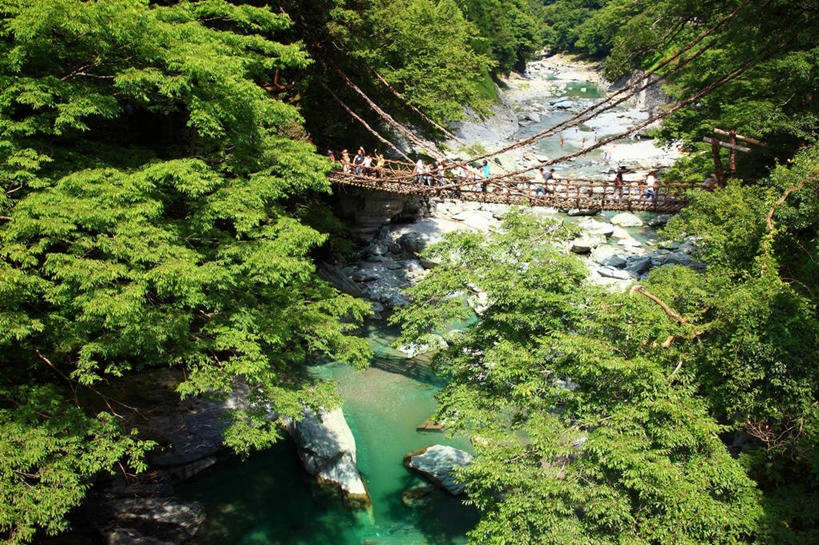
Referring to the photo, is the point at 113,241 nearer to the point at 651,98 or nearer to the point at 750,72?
the point at 750,72

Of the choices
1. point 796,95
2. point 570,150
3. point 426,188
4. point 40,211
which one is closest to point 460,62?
point 426,188

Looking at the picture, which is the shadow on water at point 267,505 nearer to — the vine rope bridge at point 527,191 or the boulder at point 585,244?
the vine rope bridge at point 527,191

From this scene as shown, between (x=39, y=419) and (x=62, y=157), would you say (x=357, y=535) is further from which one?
(x=62, y=157)

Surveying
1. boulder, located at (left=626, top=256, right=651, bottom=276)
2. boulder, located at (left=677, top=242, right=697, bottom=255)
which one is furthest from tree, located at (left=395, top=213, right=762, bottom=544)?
boulder, located at (left=677, top=242, right=697, bottom=255)

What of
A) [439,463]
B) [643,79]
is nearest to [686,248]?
[643,79]

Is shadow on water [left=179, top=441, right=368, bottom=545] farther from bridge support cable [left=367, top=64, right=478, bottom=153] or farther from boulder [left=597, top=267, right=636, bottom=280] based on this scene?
boulder [left=597, top=267, right=636, bottom=280]

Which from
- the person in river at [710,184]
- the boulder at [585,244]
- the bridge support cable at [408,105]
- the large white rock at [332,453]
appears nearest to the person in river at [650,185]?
the person in river at [710,184]
